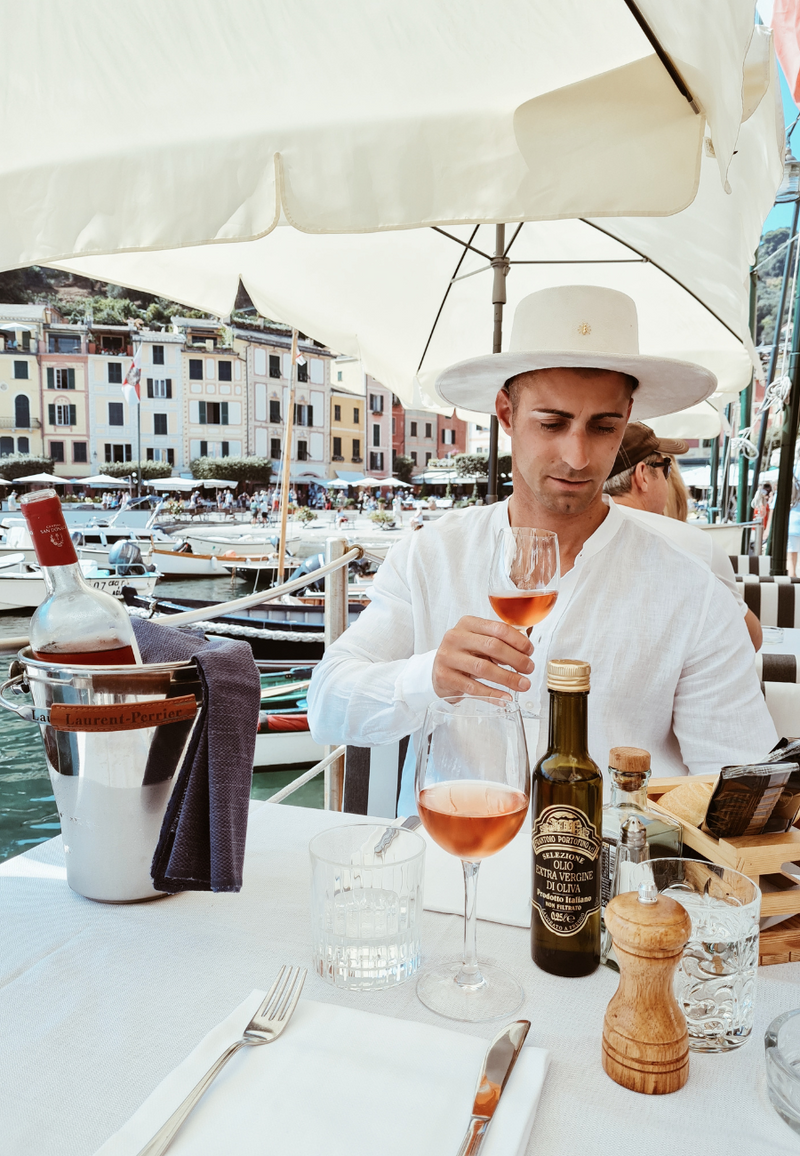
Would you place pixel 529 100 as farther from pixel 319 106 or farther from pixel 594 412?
pixel 594 412

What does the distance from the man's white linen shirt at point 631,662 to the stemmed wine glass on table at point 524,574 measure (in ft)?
0.88

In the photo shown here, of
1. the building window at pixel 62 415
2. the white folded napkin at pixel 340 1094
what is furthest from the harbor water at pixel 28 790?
the building window at pixel 62 415

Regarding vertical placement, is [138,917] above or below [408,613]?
below

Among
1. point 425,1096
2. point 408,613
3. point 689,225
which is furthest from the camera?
point 689,225

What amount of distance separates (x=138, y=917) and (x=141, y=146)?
1372 mm

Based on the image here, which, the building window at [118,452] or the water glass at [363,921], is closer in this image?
the water glass at [363,921]

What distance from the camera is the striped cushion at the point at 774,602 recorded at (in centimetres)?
410

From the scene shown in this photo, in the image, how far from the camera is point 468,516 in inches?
73.1

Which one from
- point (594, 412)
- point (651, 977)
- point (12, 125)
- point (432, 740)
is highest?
point (12, 125)

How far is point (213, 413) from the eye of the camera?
141ft

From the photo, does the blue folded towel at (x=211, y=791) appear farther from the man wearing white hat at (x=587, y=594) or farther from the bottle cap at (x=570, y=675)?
the man wearing white hat at (x=587, y=594)

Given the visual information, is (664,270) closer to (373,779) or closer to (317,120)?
(317,120)

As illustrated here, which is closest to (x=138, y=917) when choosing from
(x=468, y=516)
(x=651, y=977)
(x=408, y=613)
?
(x=651, y=977)

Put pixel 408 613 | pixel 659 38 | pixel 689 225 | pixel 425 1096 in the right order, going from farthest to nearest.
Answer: pixel 689 225 < pixel 408 613 < pixel 659 38 < pixel 425 1096
